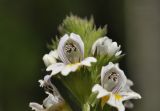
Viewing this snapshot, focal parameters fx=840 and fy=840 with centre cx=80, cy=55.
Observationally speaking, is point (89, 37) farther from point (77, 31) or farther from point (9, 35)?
point (9, 35)

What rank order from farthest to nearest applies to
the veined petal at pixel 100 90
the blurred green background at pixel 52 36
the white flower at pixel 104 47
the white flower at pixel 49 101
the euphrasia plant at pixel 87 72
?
the blurred green background at pixel 52 36 < the white flower at pixel 49 101 < the white flower at pixel 104 47 < the euphrasia plant at pixel 87 72 < the veined petal at pixel 100 90

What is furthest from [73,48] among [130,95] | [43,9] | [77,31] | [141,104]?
[43,9]

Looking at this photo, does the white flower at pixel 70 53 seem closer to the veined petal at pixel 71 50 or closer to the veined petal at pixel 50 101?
the veined petal at pixel 71 50

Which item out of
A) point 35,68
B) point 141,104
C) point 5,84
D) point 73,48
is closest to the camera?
point 73,48

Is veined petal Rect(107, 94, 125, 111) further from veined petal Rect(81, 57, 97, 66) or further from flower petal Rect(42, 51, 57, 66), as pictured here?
flower petal Rect(42, 51, 57, 66)

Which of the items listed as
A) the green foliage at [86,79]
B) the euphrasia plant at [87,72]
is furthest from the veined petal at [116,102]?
the green foliage at [86,79]

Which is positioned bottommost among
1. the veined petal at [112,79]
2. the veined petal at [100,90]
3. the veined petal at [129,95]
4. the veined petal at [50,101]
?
the veined petal at [129,95]
